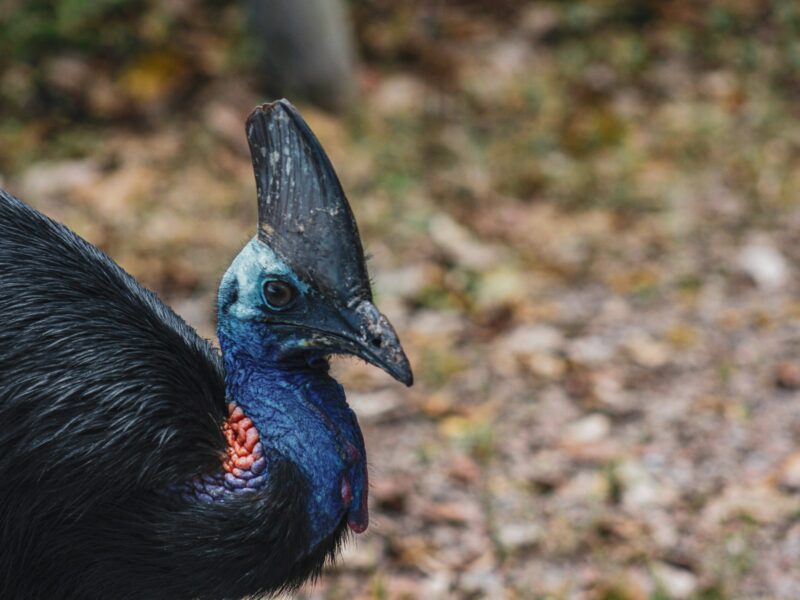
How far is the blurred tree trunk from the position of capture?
5.25m

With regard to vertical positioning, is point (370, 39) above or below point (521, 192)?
above

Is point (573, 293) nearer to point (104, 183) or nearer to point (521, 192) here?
point (521, 192)

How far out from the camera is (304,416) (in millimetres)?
2250

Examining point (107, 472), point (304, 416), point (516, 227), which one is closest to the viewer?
point (107, 472)

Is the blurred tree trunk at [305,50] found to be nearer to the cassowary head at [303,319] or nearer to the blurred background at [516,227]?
the blurred background at [516,227]

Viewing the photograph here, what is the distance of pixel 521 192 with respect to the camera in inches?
199

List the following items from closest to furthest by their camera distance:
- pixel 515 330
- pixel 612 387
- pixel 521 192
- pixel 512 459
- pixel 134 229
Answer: pixel 512 459
pixel 612 387
pixel 515 330
pixel 134 229
pixel 521 192

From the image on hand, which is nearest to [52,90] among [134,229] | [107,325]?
[134,229]

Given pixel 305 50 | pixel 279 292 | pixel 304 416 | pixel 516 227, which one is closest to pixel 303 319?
pixel 279 292

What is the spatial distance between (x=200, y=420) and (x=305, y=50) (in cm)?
329

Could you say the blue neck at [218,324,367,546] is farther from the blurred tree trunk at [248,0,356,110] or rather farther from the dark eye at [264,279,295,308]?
the blurred tree trunk at [248,0,356,110]

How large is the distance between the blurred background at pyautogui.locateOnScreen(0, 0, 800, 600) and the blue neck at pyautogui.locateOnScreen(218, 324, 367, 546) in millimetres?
709

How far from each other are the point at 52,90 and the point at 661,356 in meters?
2.85

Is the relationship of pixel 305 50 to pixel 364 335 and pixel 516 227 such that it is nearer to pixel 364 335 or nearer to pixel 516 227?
pixel 516 227
